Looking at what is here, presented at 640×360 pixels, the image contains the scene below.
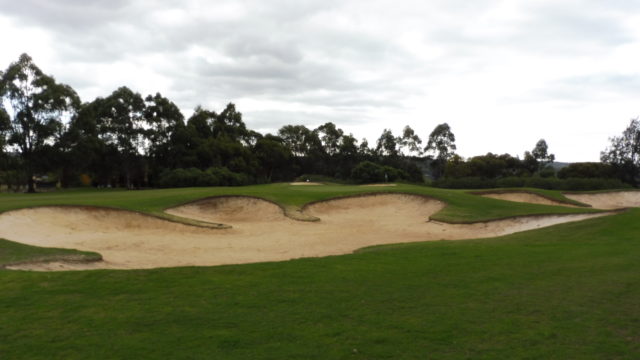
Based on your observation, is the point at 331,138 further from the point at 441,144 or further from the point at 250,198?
the point at 250,198

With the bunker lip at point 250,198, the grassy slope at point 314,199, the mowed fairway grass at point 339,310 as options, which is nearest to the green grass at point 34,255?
the mowed fairway grass at point 339,310

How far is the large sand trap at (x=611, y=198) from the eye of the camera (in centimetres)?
3794

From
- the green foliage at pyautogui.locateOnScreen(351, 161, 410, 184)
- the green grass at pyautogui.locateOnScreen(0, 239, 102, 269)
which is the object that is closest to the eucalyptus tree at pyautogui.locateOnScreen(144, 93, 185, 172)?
the green foliage at pyautogui.locateOnScreen(351, 161, 410, 184)

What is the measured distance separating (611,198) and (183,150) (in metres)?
45.3

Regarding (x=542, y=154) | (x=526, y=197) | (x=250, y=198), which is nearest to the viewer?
(x=250, y=198)

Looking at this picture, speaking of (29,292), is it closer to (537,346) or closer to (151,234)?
(537,346)

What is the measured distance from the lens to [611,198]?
39.2 meters

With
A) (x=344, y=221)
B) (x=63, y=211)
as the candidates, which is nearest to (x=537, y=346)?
(x=344, y=221)

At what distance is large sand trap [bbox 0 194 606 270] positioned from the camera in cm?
1421

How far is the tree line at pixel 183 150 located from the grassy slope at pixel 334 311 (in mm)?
40868

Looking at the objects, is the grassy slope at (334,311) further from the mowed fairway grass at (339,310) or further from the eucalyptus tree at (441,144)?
the eucalyptus tree at (441,144)

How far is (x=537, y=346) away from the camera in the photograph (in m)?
4.71

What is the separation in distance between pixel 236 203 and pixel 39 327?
2080cm

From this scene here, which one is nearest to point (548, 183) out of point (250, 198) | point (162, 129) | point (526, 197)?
point (526, 197)
